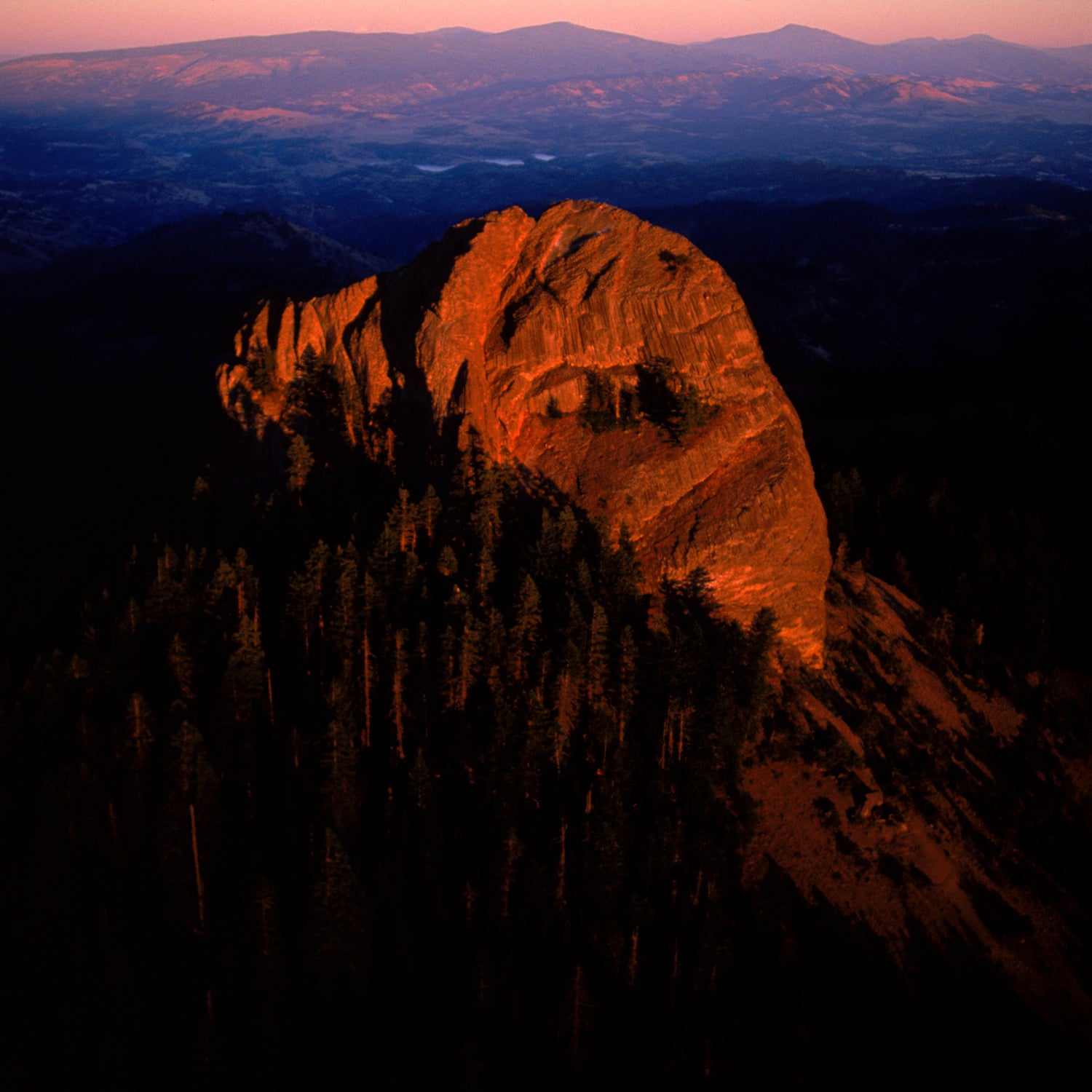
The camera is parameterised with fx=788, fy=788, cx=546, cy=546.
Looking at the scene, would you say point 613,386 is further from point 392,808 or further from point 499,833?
point 392,808

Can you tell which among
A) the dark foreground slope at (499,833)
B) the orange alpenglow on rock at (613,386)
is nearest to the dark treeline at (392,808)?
the dark foreground slope at (499,833)

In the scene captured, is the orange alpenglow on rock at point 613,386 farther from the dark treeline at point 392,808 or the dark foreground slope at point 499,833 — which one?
the dark treeline at point 392,808

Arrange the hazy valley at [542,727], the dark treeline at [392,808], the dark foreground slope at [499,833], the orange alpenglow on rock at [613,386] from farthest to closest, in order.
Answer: the orange alpenglow on rock at [613,386], the hazy valley at [542,727], the dark foreground slope at [499,833], the dark treeline at [392,808]

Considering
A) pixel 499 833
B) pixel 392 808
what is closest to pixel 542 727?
pixel 499 833

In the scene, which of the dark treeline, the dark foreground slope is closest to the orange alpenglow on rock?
the dark foreground slope

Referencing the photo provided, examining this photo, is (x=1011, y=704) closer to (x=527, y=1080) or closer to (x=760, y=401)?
(x=760, y=401)
